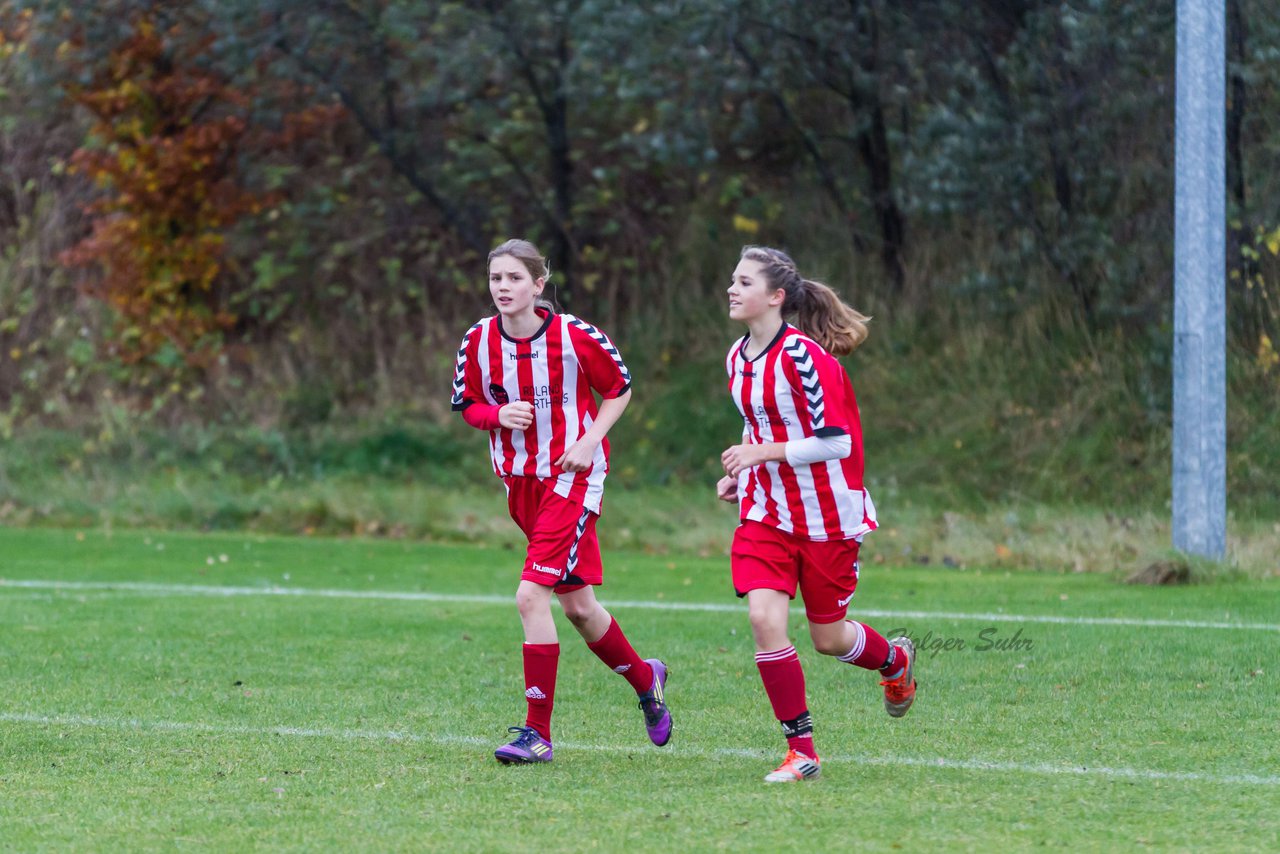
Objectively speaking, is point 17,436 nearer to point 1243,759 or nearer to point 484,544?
point 484,544

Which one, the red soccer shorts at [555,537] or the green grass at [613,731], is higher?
the red soccer shorts at [555,537]

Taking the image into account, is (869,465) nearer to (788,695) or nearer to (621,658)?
(621,658)

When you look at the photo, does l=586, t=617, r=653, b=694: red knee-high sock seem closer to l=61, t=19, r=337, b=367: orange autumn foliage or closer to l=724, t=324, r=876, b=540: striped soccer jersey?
l=724, t=324, r=876, b=540: striped soccer jersey

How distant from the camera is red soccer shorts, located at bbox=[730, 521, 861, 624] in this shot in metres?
5.99

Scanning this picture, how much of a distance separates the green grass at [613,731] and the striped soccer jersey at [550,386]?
3.24ft

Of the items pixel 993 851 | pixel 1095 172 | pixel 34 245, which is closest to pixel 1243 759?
pixel 993 851

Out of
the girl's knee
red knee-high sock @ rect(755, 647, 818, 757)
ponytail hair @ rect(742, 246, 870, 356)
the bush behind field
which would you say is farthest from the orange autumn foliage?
red knee-high sock @ rect(755, 647, 818, 757)

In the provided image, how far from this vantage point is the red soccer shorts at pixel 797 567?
236 inches

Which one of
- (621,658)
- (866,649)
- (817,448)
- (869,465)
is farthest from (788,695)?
(869,465)

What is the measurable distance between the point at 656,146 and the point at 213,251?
708 cm

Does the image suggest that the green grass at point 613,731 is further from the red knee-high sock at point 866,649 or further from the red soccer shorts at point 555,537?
the red soccer shorts at point 555,537

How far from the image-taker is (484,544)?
53.7 ft

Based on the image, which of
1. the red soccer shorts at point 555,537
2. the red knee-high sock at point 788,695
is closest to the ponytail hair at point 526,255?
the red soccer shorts at point 555,537

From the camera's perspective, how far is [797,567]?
610 cm
